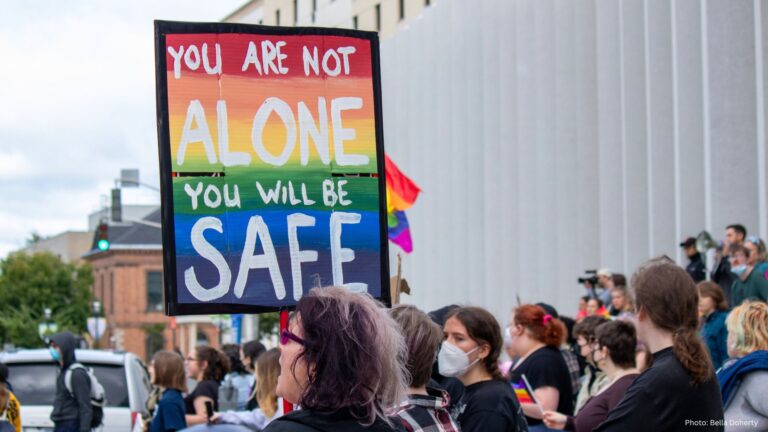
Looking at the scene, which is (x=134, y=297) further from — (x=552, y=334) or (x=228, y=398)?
(x=552, y=334)

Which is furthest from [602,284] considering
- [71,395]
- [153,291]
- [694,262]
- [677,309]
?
[153,291]

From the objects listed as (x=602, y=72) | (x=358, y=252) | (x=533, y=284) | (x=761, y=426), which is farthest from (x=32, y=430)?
(x=533, y=284)

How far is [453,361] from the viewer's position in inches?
224

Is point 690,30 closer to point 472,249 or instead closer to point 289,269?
point 472,249

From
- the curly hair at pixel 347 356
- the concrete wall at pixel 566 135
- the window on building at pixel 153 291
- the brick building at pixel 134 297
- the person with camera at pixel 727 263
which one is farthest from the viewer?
the window on building at pixel 153 291

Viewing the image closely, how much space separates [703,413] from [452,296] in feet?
85.0

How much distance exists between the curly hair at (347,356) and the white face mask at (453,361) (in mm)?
2160

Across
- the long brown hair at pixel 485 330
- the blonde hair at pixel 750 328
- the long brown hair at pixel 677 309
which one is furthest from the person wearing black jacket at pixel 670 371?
the blonde hair at pixel 750 328

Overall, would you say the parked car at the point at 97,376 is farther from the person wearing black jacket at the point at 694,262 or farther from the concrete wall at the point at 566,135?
the concrete wall at the point at 566,135

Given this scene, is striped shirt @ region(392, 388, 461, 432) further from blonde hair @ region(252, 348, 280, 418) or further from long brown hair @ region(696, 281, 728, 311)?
long brown hair @ region(696, 281, 728, 311)

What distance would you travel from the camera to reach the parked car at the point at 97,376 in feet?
41.1

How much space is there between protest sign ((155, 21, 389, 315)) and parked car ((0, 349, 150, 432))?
7492mm

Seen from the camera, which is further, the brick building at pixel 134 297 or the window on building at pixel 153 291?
the window on building at pixel 153 291

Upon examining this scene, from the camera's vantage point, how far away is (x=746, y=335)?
6176mm
